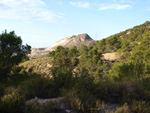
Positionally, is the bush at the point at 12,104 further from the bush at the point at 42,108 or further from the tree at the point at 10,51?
the tree at the point at 10,51

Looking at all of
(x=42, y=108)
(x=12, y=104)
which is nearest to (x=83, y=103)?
(x=42, y=108)

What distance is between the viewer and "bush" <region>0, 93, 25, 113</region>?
304 centimetres

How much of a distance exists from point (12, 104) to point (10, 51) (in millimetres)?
11312

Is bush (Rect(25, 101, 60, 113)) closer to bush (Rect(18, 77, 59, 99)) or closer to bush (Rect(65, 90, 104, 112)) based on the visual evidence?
bush (Rect(65, 90, 104, 112))

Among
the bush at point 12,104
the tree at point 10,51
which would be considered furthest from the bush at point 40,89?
the tree at point 10,51

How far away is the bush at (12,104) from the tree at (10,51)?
34.5 feet

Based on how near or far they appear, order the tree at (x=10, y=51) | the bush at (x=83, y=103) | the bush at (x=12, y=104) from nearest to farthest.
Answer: the bush at (x=12, y=104) < the bush at (x=83, y=103) < the tree at (x=10, y=51)

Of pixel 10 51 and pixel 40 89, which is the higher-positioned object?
pixel 10 51

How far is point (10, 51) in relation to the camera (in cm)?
1316

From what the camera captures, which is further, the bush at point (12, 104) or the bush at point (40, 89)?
the bush at point (40, 89)

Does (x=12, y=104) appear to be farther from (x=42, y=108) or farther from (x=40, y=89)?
(x=40, y=89)

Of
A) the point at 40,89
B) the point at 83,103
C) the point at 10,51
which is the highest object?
the point at 10,51

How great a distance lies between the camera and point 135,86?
5000 mm

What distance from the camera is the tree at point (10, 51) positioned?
12.7 meters
